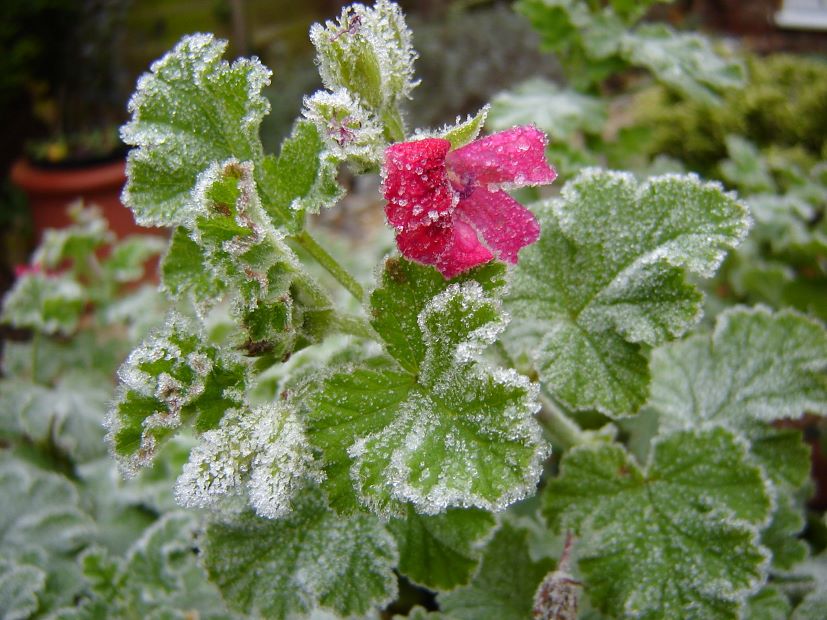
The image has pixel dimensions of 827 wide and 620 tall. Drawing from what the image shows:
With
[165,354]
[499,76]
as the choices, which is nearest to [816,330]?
[165,354]

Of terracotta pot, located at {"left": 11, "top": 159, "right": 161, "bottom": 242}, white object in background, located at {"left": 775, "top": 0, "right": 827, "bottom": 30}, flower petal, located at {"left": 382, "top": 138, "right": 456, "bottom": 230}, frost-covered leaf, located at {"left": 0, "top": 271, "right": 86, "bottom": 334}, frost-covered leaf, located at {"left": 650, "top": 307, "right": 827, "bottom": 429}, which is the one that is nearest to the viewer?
flower petal, located at {"left": 382, "top": 138, "right": 456, "bottom": 230}

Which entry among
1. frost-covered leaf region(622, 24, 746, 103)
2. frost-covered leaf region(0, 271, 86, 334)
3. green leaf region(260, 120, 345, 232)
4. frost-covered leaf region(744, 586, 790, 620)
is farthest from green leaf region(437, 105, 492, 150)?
frost-covered leaf region(0, 271, 86, 334)

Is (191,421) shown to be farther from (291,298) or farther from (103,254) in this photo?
→ (103,254)

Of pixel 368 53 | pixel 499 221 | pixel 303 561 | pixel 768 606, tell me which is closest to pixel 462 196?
pixel 499 221

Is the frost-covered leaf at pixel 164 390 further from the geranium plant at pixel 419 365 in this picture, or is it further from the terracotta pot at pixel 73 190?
the terracotta pot at pixel 73 190

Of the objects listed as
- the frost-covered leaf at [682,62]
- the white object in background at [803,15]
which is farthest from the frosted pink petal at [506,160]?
the white object in background at [803,15]

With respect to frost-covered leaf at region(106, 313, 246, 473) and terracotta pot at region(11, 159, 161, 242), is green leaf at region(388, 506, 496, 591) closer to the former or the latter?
frost-covered leaf at region(106, 313, 246, 473)
